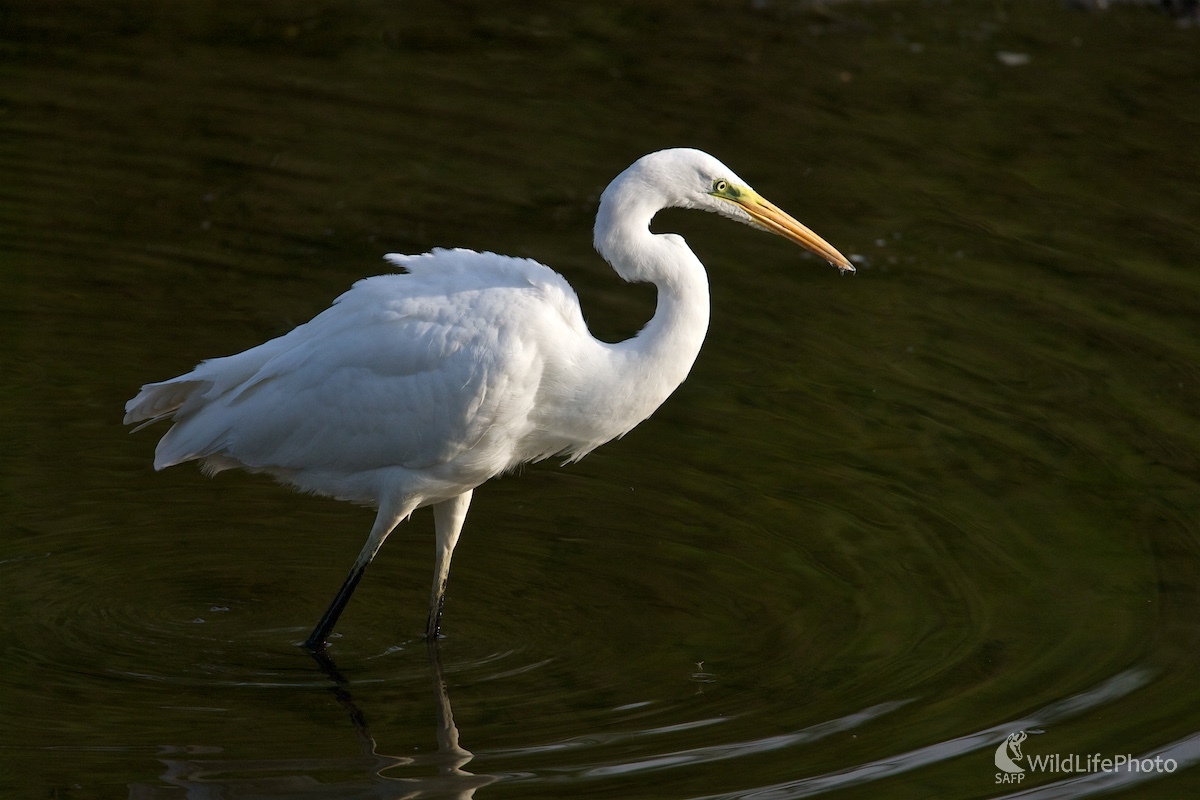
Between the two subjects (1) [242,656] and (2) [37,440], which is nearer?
(1) [242,656]

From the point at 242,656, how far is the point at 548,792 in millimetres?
1600

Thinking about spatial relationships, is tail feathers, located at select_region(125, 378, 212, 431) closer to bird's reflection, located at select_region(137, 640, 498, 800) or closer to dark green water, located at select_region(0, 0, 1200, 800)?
dark green water, located at select_region(0, 0, 1200, 800)

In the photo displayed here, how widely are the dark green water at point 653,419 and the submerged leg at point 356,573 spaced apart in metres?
0.14

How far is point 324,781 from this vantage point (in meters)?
5.00

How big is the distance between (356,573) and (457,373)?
963mm

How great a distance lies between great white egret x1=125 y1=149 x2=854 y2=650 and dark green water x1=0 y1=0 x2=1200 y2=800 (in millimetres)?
672

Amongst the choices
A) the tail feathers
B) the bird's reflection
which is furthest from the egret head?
the bird's reflection

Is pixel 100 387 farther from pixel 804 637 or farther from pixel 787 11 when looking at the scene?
pixel 787 11

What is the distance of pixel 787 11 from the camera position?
13.6 metres

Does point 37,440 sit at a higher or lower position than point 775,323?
lower

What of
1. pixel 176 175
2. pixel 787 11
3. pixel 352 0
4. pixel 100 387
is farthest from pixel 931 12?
pixel 100 387

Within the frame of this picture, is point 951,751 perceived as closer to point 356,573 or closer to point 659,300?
point 659,300

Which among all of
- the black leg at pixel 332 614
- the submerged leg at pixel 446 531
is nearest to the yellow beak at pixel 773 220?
the submerged leg at pixel 446 531

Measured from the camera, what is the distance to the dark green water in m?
5.28
